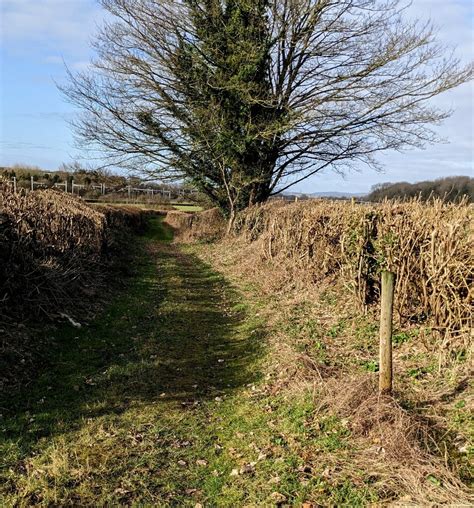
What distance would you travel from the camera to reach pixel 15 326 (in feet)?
22.5

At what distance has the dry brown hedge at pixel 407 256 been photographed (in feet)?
18.9

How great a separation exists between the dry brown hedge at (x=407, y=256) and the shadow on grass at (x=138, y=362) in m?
2.16

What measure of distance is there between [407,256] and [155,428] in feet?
14.3

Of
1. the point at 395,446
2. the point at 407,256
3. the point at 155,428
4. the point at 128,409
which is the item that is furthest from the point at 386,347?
the point at 128,409

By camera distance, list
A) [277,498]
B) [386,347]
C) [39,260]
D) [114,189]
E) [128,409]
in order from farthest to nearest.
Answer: [114,189]
[39,260]
[128,409]
[386,347]
[277,498]

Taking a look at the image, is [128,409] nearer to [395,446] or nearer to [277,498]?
[277,498]

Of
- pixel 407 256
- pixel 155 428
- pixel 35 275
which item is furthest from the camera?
pixel 35 275

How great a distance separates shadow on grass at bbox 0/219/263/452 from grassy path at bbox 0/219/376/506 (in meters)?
0.02

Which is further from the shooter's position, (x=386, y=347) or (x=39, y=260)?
(x=39, y=260)

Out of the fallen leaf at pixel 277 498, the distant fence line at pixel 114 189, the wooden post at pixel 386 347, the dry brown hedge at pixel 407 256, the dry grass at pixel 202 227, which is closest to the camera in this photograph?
the fallen leaf at pixel 277 498

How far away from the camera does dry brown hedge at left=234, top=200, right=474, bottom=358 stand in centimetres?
577

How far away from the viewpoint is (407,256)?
6645 mm

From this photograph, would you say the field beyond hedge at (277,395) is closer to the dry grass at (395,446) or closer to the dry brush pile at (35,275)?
the dry grass at (395,446)

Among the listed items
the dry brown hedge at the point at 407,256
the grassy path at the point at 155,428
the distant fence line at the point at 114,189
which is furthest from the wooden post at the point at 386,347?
the distant fence line at the point at 114,189
